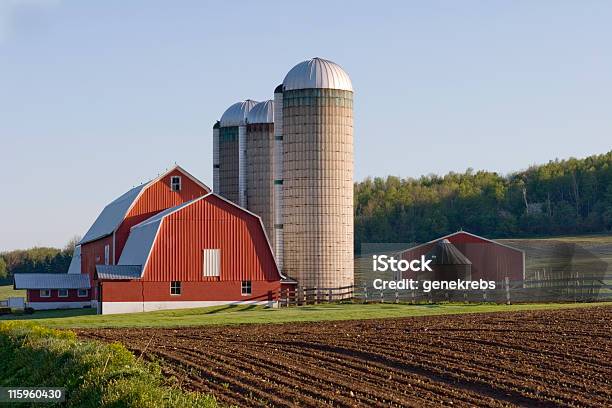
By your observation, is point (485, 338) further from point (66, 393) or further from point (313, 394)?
point (66, 393)

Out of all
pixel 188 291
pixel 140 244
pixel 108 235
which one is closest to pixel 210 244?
pixel 188 291

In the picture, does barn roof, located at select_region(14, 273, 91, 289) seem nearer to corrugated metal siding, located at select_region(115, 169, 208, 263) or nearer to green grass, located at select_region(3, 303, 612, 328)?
corrugated metal siding, located at select_region(115, 169, 208, 263)

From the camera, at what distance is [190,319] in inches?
1580

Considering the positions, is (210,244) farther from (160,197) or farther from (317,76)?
(317,76)

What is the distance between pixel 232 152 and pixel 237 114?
2.10 meters

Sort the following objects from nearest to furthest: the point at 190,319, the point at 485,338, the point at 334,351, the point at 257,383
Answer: the point at 257,383, the point at 334,351, the point at 485,338, the point at 190,319

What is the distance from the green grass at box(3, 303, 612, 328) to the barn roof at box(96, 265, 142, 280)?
224cm

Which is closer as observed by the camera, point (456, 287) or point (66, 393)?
point (66, 393)

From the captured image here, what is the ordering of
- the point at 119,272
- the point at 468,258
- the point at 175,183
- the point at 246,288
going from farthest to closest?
the point at 175,183 < the point at 468,258 < the point at 246,288 < the point at 119,272

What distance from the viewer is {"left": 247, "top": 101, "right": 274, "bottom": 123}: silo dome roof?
184 ft

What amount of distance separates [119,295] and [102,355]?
2698cm

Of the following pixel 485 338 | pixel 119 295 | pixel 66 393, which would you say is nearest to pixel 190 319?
pixel 119 295

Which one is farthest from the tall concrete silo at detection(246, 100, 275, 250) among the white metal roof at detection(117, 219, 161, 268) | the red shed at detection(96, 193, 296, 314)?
the red shed at detection(96, 193, 296, 314)

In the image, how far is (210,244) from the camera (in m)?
47.9
